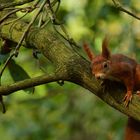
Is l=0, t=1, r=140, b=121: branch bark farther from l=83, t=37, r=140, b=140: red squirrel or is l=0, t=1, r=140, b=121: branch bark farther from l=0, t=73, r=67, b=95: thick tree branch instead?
l=83, t=37, r=140, b=140: red squirrel

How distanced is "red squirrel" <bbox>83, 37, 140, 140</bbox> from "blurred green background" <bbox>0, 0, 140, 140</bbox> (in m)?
0.94

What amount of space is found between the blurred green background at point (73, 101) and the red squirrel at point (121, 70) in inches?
37.1

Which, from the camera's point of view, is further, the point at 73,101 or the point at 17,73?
the point at 73,101

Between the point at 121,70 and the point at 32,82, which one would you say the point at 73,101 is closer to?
the point at 121,70

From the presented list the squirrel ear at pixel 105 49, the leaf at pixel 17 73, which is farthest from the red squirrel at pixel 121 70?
the leaf at pixel 17 73

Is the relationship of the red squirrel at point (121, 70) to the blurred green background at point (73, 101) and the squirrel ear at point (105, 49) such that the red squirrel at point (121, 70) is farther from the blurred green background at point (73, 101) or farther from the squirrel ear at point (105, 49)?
the blurred green background at point (73, 101)

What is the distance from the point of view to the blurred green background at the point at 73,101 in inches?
148

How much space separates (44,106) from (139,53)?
93cm

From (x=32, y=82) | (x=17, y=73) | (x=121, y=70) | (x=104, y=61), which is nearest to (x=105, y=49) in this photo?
(x=104, y=61)

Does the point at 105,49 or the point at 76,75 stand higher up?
the point at 76,75

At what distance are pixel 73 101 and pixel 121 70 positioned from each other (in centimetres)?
224

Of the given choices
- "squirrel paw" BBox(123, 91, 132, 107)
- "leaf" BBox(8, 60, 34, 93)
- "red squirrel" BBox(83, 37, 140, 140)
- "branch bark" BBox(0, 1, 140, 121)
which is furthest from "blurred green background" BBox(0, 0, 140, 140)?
"squirrel paw" BBox(123, 91, 132, 107)

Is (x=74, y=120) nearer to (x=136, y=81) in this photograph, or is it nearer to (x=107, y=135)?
(x=107, y=135)

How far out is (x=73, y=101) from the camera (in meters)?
4.78
